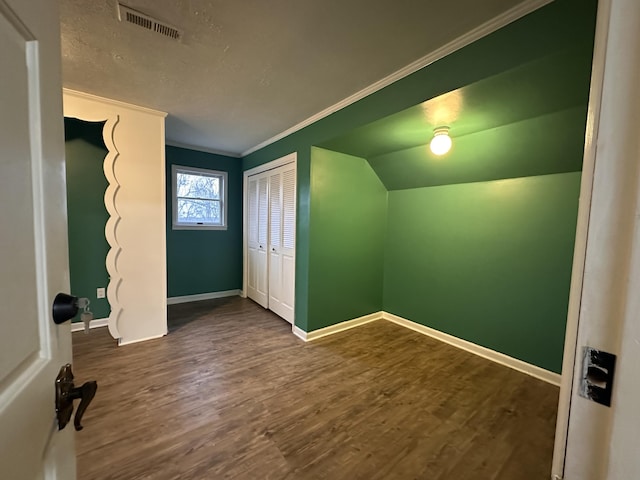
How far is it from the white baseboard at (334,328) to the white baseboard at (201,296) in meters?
1.90

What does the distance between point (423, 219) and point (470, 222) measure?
54 centimetres

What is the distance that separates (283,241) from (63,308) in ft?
9.59

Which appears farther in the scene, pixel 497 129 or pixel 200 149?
pixel 200 149

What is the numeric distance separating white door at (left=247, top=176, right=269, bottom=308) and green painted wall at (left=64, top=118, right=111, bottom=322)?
1826 millimetres

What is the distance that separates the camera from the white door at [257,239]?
3.89 meters

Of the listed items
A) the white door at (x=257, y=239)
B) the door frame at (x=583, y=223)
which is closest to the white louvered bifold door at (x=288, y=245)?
the white door at (x=257, y=239)

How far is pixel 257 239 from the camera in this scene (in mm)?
4125

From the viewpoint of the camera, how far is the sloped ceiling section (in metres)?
1.50

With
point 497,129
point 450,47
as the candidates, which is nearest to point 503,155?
point 497,129

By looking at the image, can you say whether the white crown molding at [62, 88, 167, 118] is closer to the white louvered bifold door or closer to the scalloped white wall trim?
the scalloped white wall trim

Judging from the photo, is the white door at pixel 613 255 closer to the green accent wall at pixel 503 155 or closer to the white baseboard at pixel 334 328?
the green accent wall at pixel 503 155

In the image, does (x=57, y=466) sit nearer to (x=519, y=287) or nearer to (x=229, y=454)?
(x=229, y=454)

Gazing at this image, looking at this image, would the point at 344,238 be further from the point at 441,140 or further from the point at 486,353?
the point at 486,353

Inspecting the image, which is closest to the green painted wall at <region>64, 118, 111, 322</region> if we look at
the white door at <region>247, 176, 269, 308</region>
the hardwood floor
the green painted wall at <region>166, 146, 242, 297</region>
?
the hardwood floor
